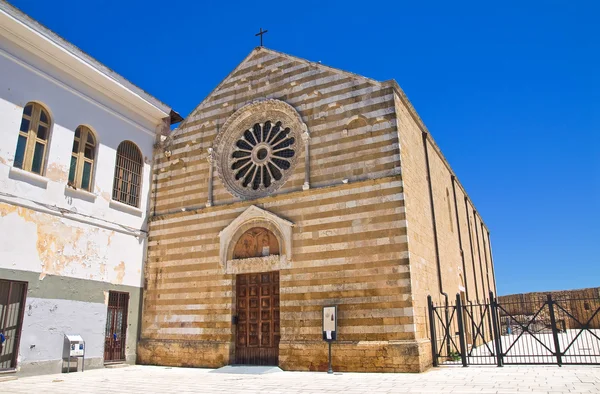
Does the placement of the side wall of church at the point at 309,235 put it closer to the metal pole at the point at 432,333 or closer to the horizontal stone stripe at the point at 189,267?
the horizontal stone stripe at the point at 189,267

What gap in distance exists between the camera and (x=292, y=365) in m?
12.5

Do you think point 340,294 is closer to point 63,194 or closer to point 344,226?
point 344,226

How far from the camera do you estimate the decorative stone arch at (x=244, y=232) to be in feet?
44.5

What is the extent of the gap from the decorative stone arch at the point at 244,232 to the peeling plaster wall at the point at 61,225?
142 inches

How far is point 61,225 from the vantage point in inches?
529

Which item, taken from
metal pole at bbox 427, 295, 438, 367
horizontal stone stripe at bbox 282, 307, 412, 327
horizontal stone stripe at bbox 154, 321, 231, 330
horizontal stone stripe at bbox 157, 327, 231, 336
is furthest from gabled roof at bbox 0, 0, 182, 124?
metal pole at bbox 427, 295, 438, 367

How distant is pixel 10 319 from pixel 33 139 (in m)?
4.97

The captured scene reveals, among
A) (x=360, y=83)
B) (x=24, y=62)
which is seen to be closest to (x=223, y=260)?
(x=360, y=83)

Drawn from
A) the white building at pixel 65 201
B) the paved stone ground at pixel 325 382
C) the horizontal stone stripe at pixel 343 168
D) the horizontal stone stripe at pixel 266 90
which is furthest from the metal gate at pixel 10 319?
the horizontal stone stripe at pixel 266 90

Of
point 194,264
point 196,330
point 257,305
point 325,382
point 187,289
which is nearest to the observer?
point 325,382

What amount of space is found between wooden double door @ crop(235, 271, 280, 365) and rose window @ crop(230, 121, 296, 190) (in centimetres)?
309

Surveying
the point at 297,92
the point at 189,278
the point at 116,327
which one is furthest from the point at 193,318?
the point at 297,92

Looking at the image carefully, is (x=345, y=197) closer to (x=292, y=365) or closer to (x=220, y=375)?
(x=292, y=365)

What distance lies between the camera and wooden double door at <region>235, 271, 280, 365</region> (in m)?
13.4
